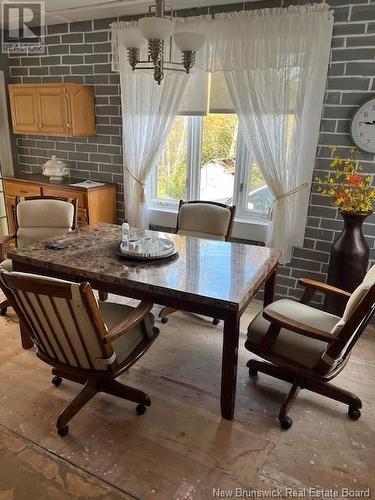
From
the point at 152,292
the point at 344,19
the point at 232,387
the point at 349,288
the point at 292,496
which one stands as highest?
the point at 344,19

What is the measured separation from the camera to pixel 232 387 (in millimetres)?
1925

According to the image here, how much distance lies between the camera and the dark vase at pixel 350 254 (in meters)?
2.70

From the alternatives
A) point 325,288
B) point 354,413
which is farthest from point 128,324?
point 354,413

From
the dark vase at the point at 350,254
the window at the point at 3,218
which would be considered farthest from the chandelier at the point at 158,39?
the window at the point at 3,218

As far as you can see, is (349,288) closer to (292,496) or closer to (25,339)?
(292,496)

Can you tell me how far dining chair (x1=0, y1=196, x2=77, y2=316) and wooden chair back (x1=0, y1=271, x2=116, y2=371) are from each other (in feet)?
4.59

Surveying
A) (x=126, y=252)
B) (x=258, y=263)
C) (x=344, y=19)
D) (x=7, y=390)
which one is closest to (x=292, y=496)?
(x=258, y=263)

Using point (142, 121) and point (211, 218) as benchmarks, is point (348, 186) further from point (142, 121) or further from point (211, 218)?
point (142, 121)

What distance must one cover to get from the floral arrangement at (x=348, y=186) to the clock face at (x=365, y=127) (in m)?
0.09

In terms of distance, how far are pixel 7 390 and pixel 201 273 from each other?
1.35 m

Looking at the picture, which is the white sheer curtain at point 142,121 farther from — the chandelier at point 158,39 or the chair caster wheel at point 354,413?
the chair caster wheel at point 354,413

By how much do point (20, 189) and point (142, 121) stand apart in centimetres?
163

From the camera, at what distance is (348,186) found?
112 inches

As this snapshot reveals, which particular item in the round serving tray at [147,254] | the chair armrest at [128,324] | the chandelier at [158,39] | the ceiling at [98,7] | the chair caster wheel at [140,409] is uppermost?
the ceiling at [98,7]
